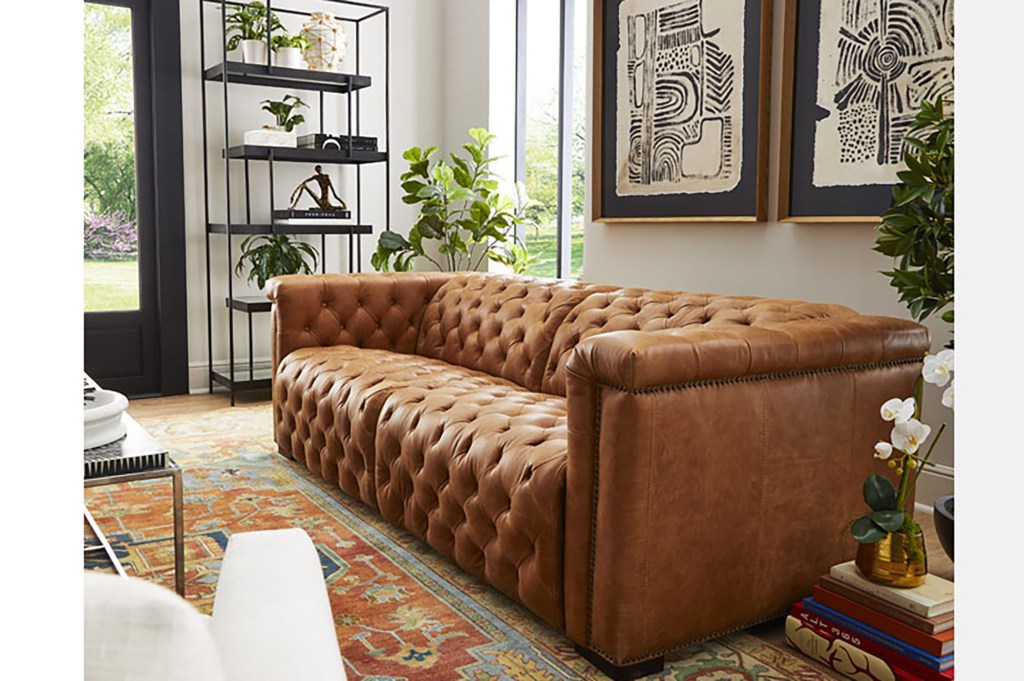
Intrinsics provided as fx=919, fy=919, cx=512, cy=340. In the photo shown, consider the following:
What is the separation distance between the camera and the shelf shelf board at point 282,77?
15.8 feet

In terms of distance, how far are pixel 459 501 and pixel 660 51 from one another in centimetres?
226

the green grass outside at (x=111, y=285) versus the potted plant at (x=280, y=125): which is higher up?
the potted plant at (x=280, y=125)

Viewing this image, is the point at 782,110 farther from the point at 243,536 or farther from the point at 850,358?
the point at 243,536

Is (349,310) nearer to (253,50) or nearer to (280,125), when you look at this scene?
(280,125)

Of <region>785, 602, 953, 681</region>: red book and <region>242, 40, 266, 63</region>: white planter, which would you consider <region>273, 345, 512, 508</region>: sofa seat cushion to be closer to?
<region>785, 602, 953, 681</region>: red book

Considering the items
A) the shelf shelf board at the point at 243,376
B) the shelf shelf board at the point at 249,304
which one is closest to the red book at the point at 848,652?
the shelf shelf board at the point at 249,304

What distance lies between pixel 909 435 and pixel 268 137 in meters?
3.91

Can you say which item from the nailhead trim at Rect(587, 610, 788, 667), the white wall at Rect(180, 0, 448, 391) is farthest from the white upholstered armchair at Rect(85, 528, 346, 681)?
the white wall at Rect(180, 0, 448, 391)

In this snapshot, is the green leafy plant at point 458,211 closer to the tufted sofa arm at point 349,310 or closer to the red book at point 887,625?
the tufted sofa arm at point 349,310

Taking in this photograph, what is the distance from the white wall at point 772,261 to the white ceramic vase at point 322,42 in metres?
1.61

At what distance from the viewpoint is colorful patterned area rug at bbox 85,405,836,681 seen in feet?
6.46

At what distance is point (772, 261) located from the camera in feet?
11.0

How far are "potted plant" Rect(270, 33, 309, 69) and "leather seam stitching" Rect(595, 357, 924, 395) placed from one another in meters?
3.68
